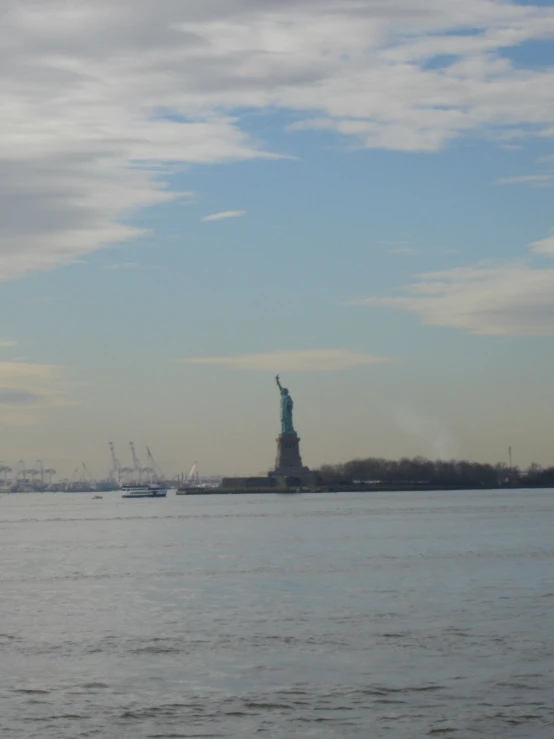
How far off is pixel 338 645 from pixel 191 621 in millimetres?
5451

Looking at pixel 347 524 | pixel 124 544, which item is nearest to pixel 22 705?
pixel 124 544

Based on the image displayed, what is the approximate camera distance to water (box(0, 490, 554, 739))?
2045 centimetres

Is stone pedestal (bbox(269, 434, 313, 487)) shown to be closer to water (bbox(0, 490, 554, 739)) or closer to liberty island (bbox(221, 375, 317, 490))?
liberty island (bbox(221, 375, 317, 490))

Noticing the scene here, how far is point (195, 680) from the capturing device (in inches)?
930

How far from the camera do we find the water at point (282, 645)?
2045 cm

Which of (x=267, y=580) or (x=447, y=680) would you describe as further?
(x=267, y=580)

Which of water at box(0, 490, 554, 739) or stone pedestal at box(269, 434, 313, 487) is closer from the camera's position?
water at box(0, 490, 554, 739)

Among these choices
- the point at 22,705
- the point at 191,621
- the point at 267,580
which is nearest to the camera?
the point at 22,705

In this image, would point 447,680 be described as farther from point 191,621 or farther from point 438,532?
point 438,532

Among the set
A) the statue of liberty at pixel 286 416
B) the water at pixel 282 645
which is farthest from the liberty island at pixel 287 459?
the water at pixel 282 645

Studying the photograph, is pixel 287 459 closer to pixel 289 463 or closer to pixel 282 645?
pixel 289 463

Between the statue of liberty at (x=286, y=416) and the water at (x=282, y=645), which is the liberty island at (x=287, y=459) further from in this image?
the water at (x=282, y=645)

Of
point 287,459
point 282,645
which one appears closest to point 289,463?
point 287,459

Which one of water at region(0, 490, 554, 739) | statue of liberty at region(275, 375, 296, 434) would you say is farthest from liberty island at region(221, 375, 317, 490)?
water at region(0, 490, 554, 739)
